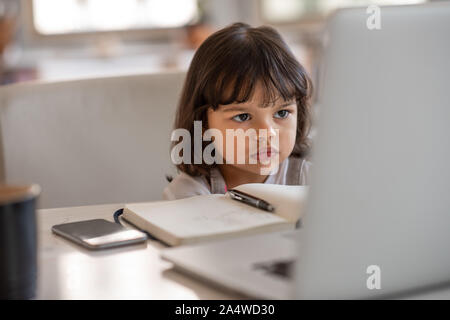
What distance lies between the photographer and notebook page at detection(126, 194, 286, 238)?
2.30 feet

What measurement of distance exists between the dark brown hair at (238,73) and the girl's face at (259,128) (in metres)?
0.01

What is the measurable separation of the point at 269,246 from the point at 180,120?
0.61m

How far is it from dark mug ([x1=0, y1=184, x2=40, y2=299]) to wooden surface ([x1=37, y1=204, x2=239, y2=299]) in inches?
0.8

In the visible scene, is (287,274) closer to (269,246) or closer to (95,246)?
(269,246)

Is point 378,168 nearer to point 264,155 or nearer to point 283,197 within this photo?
point 283,197

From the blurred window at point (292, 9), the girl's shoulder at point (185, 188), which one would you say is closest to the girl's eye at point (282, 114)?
the girl's shoulder at point (185, 188)

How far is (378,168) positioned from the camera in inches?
19.9

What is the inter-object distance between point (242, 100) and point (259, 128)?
53 millimetres

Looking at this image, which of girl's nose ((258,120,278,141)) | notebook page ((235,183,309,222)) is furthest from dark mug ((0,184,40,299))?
girl's nose ((258,120,278,141))

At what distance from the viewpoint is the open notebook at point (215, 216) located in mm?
692

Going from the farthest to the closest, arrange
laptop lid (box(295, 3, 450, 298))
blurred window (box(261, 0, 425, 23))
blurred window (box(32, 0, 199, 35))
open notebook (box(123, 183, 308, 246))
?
blurred window (box(261, 0, 425, 23)) < blurred window (box(32, 0, 199, 35)) < open notebook (box(123, 183, 308, 246)) < laptop lid (box(295, 3, 450, 298))

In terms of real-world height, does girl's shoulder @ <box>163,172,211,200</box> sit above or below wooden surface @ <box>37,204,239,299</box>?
below

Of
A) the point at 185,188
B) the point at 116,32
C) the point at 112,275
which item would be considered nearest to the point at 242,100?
the point at 185,188

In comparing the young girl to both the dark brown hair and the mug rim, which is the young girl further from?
the mug rim
